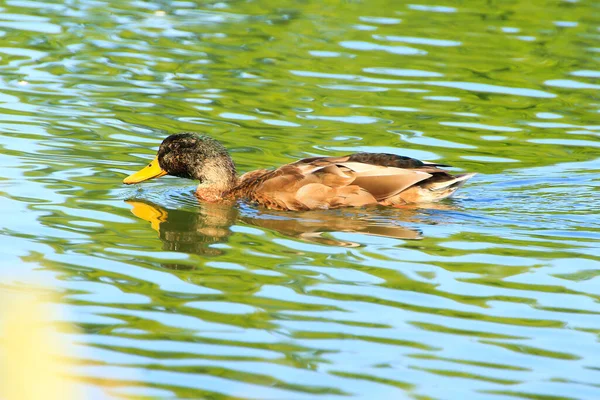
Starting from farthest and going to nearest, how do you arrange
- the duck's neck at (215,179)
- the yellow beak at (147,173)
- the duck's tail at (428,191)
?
the duck's neck at (215,179) → the yellow beak at (147,173) → the duck's tail at (428,191)

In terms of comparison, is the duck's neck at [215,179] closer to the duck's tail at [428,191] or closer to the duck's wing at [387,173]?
the duck's wing at [387,173]

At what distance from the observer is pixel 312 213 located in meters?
9.23

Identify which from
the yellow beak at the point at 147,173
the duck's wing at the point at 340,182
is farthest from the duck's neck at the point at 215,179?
the duck's wing at the point at 340,182

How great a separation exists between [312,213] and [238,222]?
67 centimetres

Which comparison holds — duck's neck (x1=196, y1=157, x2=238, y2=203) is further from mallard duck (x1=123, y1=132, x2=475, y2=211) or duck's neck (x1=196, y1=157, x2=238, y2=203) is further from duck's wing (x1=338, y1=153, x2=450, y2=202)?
duck's wing (x1=338, y1=153, x2=450, y2=202)

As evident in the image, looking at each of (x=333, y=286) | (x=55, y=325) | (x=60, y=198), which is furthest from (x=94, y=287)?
(x=60, y=198)

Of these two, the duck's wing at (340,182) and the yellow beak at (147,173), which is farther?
the yellow beak at (147,173)

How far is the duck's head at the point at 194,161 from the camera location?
10031 mm

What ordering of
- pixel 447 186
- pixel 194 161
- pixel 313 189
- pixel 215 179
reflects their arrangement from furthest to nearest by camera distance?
pixel 194 161, pixel 215 179, pixel 447 186, pixel 313 189

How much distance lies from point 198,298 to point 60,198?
313 cm

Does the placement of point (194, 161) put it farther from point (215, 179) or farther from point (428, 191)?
point (428, 191)

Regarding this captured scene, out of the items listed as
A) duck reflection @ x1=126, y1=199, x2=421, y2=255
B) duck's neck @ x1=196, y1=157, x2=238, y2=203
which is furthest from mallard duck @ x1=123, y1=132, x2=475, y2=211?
duck's neck @ x1=196, y1=157, x2=238, y2=203

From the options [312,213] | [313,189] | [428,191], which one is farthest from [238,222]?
[428,191]

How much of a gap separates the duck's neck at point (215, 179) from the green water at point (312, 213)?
0.24 meters
